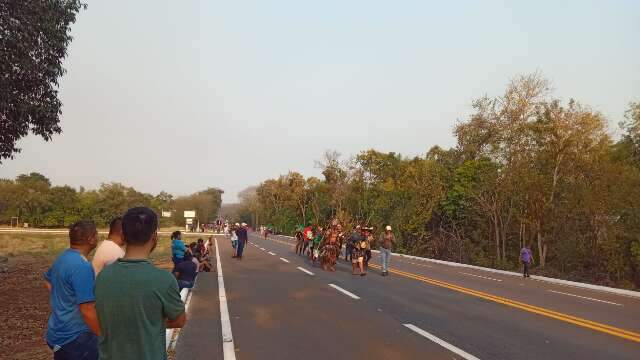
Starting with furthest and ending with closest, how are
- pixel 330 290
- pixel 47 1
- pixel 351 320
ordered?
pixel 330 290
pixel 47 1
pixel 351 320

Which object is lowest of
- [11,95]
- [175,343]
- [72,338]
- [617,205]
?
[175,343]

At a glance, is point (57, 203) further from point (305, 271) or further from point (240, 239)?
point (305, 271)

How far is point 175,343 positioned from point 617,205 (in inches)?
859

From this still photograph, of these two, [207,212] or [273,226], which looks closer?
[273,226]

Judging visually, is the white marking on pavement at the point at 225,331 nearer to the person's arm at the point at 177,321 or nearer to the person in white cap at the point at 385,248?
the person's arm at the point at 177,321

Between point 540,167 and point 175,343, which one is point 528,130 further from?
point 175,343

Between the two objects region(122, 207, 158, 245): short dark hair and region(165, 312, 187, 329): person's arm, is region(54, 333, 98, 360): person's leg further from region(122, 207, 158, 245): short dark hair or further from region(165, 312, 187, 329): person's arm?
region(122, 207, 158, 245): short dark hair

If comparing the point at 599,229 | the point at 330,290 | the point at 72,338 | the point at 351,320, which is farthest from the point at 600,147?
the point at 72,338

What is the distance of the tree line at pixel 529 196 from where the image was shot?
23734 millimetres

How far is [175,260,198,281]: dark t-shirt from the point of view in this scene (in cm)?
1166

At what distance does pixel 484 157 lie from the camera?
3856cm

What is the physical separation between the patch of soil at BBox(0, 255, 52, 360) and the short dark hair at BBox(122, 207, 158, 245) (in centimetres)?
605

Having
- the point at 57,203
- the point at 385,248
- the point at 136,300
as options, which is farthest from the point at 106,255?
the point at 57,203

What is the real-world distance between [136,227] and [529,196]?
96.7 feet
